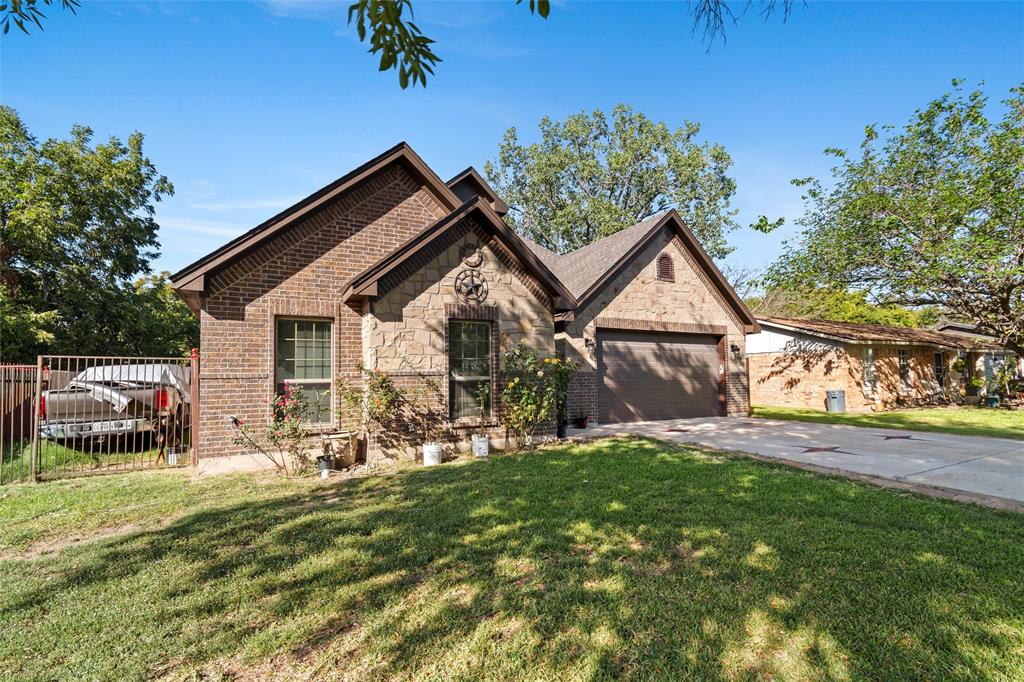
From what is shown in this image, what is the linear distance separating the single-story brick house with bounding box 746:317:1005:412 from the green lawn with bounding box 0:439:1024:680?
52.3 ft

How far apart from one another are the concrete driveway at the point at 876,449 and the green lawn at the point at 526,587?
1.42 m

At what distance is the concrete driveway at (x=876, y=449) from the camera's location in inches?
268

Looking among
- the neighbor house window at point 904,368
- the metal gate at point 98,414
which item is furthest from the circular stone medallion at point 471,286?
the neighbor house window at point 904,368

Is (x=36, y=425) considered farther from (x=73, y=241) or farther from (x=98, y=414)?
(x=73, y=241)

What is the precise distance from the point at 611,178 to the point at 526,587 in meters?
35.2

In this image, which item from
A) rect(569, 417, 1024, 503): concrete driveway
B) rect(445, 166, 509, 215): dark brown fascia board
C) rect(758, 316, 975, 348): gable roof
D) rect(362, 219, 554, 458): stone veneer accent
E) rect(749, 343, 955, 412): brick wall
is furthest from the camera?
rect(749, 343, 955, 412): brick wall

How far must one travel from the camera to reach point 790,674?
2.72 meters

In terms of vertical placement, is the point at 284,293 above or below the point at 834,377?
above

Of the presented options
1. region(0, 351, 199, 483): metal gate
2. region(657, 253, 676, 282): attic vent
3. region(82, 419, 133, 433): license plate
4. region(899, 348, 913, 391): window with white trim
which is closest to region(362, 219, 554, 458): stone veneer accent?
region(0, 351, 199, 483): metal gate

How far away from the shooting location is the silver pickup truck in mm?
9023

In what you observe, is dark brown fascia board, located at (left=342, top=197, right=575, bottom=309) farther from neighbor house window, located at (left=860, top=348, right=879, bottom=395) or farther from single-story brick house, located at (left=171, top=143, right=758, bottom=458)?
neighbor house window, located at (left=860, top=348, right=879, bottom=395)

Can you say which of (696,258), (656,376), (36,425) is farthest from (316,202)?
(696,258)

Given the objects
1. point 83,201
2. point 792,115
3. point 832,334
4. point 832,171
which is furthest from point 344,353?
point 832,171

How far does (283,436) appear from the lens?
8.45 meters
